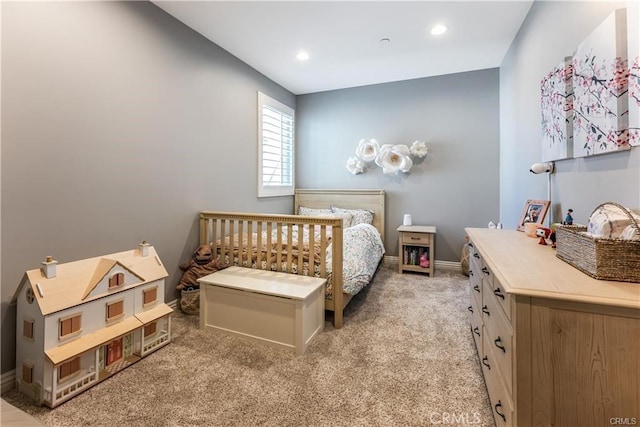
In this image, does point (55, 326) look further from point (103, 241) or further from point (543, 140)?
point (543, 140)

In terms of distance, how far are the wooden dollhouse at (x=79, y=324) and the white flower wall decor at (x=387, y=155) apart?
3178mm

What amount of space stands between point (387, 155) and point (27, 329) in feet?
12.6

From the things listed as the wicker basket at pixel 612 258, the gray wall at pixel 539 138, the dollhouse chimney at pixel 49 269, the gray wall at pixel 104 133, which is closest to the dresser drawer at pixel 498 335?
the wicker basket at pixel 612 258

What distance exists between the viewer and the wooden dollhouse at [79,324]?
4.84 ft

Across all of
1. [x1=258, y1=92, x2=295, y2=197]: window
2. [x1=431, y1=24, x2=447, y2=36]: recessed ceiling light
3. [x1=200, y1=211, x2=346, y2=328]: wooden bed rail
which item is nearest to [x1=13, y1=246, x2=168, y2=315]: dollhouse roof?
[x1=200, y1=211, x2=346, y2=328]: wooden bed rail

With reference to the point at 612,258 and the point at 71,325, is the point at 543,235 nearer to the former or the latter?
the point at 612,258

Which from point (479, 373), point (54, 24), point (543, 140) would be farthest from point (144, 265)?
point (543, 140)

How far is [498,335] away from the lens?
123 cm

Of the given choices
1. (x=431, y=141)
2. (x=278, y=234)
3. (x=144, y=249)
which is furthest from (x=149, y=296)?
(x=431, y=141)

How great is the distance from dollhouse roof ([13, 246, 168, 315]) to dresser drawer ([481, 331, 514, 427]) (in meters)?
2.17

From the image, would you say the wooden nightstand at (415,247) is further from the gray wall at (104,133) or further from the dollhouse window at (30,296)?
the dollhouse window at (30,296)

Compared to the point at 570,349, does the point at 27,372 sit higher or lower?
lower

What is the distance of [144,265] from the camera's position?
2.03m

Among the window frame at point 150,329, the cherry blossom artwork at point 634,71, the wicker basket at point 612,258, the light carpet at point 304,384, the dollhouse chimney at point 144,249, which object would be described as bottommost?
the light carpet at point 304,384
